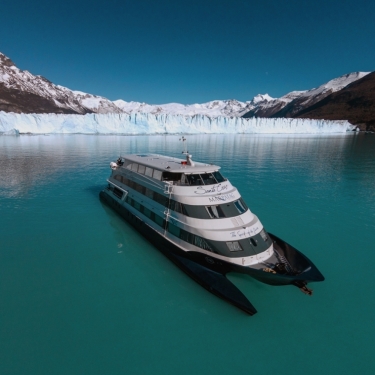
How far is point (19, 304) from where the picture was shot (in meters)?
9.31

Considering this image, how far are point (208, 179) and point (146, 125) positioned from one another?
3671 inches

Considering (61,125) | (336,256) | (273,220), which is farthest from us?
(61,125)

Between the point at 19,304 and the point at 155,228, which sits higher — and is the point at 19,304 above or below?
below

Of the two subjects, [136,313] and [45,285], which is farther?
[45,285]

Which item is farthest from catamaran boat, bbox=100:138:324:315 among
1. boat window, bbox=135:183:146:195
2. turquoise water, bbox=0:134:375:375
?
turquoise water, bbox=0:134:375:375

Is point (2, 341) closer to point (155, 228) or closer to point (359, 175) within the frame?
point (155, 228)

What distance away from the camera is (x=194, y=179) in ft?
42.1

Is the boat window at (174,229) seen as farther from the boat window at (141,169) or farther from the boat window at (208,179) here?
the boat window at (141,169)

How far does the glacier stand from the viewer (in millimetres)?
82938

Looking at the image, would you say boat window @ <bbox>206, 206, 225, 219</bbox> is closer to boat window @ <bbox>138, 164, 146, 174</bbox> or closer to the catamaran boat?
the catamaran boat

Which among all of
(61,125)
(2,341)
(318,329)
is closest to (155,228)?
(2,341)

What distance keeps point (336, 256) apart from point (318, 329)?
561 cm

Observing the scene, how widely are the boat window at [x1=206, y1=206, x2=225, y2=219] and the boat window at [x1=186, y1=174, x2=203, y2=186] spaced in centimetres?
179

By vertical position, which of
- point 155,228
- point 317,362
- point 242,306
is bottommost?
point 317,362
